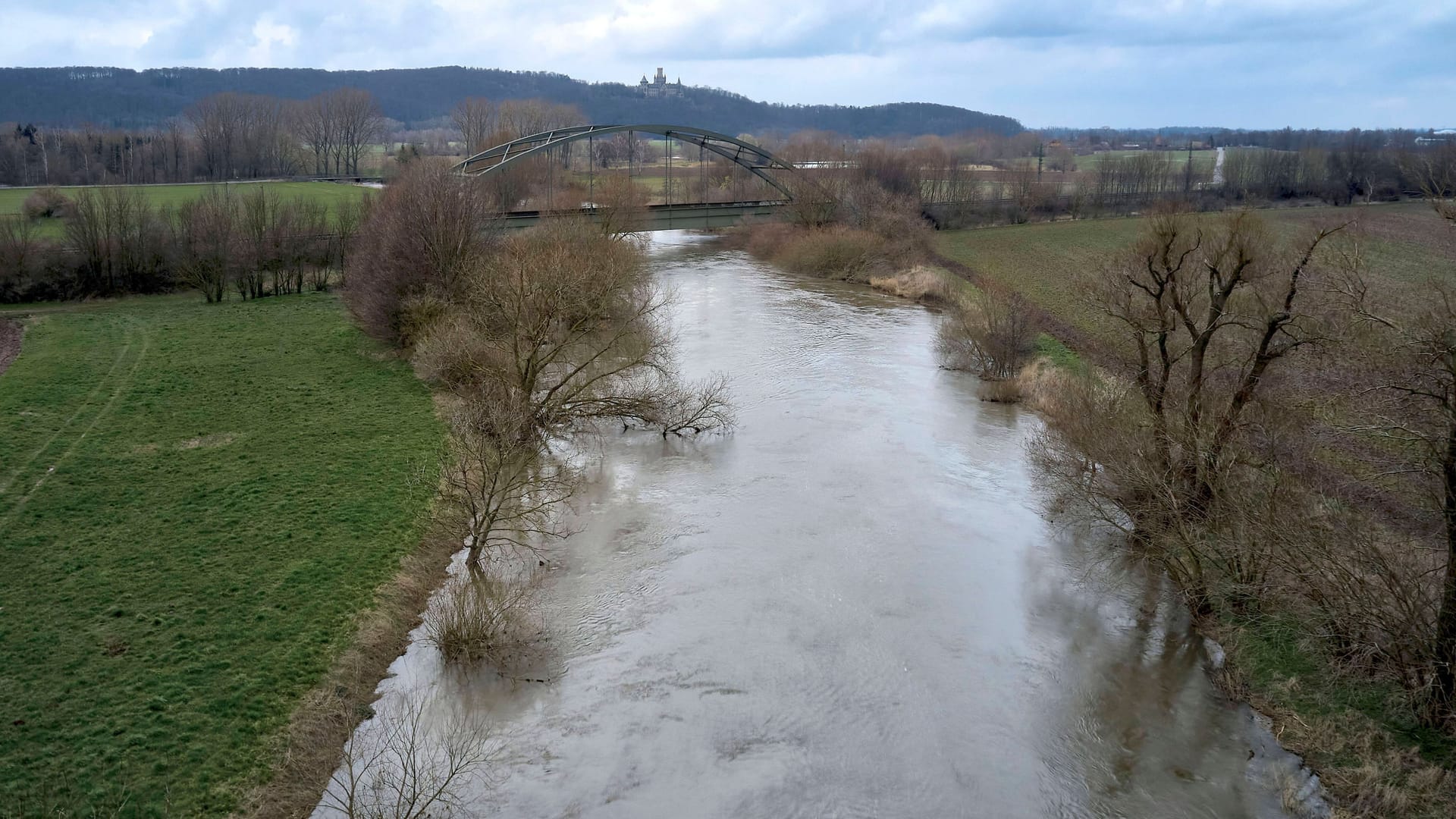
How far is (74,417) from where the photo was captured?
2092 centimetres

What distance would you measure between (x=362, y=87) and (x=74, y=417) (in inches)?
6559

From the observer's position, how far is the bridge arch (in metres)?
49.1

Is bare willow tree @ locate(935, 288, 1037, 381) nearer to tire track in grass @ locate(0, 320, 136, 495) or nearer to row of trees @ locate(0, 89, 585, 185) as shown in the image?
tire track in grass @ locate(0, 320, 136, 495)

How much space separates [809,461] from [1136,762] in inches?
406

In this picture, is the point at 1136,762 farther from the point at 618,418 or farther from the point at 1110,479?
the point at 618,418

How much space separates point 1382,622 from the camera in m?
11.4

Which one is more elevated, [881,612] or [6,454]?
[6,454]

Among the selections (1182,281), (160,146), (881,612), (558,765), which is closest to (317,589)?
(558,765)

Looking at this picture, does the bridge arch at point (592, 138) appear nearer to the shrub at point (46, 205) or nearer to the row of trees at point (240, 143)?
the row of trees at point (240, 143)

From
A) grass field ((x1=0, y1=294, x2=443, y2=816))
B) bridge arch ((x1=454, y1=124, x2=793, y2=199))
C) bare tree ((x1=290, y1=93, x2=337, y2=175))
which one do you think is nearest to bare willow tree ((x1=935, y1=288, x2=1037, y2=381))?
grass field ((x1=0, y1=294, x2=443, y2=816))

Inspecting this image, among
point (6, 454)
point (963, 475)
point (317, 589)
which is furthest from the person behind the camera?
point (963, 475)

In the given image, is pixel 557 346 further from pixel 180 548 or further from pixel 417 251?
pixel 417 251

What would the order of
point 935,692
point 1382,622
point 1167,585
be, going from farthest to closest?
point 1167,585 < point 935,692 < point 1382,622

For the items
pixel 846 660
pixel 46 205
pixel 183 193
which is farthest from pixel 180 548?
pixel 183 193
